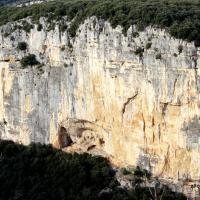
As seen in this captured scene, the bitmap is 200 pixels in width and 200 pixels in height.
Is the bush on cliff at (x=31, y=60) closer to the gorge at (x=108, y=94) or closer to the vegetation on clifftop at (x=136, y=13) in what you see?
the gorge at (x=108, y=94)

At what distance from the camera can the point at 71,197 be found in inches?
1335

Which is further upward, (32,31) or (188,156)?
(32,31)

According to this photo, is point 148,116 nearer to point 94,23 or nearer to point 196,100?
point 196,100

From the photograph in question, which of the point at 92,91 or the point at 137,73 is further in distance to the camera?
the point at 92,91

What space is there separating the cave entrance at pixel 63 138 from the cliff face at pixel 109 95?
0.19ft

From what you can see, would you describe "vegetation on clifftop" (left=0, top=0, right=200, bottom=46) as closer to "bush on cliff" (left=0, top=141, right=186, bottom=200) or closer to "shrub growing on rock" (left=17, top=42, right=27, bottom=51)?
"shrub growing on rock" (left=17, top=42, right=27, bottom=51)

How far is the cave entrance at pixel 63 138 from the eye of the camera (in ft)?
122

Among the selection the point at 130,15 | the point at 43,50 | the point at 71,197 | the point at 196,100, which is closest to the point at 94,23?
the point at 130,15

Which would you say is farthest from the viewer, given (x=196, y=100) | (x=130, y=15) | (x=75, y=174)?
(x=75, y=174)

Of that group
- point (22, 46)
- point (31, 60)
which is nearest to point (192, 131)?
point (31, 60)

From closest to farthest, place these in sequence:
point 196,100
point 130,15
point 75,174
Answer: point 196,100 < point 130,15 < point 75,174

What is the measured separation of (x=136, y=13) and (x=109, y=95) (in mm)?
4510

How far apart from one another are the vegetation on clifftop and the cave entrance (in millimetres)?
5903

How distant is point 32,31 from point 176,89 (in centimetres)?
1053
